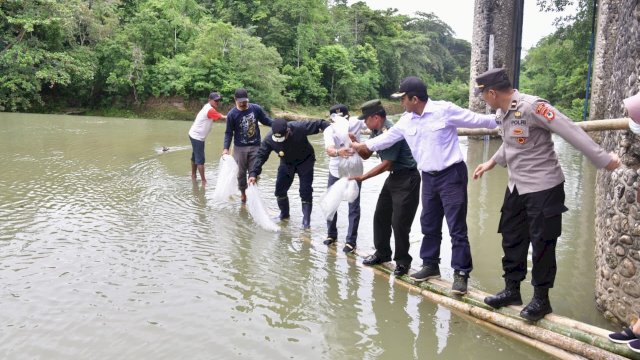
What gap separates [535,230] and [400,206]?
1434 mm

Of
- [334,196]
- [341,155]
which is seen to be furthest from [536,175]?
[334,196]

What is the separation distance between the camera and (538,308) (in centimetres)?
367

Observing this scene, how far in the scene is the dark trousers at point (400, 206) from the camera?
4.83 meters

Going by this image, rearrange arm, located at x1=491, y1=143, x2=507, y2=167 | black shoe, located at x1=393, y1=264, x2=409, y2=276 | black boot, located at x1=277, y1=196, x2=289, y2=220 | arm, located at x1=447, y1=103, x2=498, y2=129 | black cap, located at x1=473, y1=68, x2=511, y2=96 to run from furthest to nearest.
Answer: black boot, located at x1=277, y1=196, x2=289, y2=220, black shoe, located at x1=393, y1=264, x2=409, y2=276, arm, located at x1=447, y1=103, x2=498, y2=129, arm, located at x1=491, y1=143, x2=507, y2=167, black cap, located at x1=473, y1=68, x2=511, y2=96

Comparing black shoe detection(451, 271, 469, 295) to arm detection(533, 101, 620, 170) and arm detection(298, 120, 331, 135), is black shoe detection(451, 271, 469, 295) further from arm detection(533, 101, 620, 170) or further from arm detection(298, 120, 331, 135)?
arm detection(298, 120, 331, 135)

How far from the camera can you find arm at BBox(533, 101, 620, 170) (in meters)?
3.23

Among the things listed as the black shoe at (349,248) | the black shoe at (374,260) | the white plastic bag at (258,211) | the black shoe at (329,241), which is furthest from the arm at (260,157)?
the black shoe at (374,260)

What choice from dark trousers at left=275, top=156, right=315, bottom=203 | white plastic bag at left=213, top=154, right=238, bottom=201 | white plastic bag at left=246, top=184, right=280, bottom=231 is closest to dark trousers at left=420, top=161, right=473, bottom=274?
dark trousers at left=275, top=156, right=315, bottom=203

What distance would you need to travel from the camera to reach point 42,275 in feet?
16.2

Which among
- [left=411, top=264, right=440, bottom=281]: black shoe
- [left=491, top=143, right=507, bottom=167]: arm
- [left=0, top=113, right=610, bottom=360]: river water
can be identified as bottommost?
[left=0, top=113, right=610, bottom=360]: river water

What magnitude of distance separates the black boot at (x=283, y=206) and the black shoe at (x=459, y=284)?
11.4 ft

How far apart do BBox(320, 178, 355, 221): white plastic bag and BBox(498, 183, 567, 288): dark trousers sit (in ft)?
6.70

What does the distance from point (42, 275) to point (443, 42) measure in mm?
64305

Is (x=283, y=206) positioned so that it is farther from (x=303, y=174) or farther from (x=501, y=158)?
(x=501, y=158)
